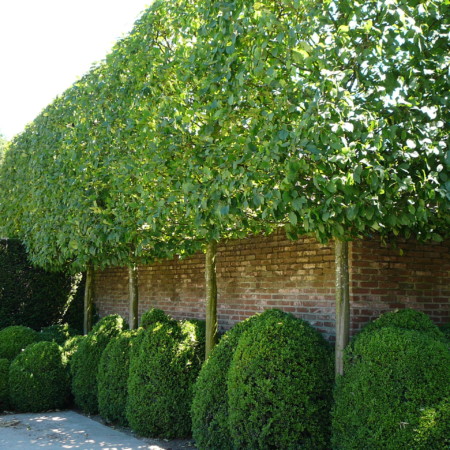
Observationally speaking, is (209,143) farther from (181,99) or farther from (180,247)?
(180,247)

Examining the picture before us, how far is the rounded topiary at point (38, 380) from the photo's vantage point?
8148 millimetres

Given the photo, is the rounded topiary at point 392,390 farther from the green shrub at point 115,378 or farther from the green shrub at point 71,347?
the green shrub at point 71,347

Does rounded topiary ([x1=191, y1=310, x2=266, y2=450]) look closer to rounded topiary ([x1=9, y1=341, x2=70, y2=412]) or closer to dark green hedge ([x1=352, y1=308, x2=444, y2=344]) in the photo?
dark green hedge ([x1=352, y1=308, x2=444, y2=344])

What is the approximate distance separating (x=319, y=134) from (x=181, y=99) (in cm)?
236

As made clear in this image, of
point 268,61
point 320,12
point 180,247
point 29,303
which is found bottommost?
point 29,303

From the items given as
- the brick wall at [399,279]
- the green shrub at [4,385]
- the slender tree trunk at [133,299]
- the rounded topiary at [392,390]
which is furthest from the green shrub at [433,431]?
the green shrub at [4,385]

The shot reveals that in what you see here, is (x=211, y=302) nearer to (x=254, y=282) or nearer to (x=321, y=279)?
(x=254, y=282)

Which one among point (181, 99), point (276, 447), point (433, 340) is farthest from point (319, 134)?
point (276, 447)

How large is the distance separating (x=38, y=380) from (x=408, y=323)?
575cm

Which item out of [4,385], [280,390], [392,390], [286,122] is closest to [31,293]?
[4,385]

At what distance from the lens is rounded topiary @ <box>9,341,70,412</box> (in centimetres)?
815

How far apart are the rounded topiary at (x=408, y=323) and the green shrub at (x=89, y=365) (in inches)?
176

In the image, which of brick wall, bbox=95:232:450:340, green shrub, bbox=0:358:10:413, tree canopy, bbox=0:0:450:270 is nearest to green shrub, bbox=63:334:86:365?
green shrub, bbox=0:358:10:413

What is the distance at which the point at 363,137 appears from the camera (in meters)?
3.95
